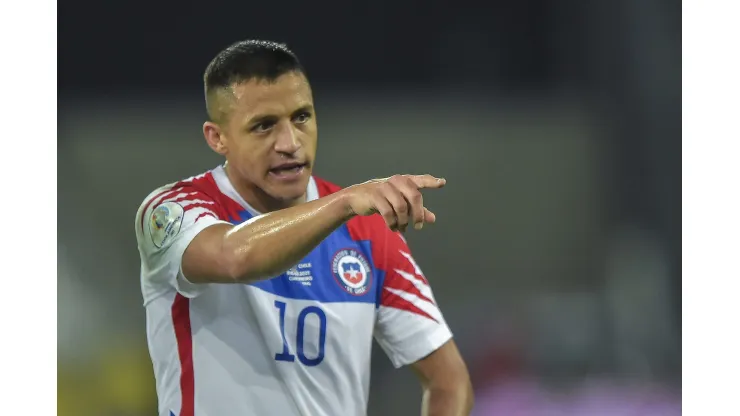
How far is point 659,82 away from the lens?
3529 millimetres

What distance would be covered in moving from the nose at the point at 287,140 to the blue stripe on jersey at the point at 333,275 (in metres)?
0.19

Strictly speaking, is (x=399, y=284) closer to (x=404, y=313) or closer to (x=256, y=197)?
(x=404, y=313)

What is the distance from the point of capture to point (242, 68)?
196 cm

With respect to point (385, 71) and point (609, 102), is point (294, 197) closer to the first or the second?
point (385, 71)

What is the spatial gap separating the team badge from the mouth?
9.2 inches

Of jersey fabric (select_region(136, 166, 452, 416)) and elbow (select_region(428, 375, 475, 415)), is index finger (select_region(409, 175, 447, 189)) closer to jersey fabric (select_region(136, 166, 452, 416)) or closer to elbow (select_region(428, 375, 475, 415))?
jersey fabric (select_region(136, 166, 452, 416))

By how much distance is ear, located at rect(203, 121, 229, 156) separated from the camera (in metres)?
2.04

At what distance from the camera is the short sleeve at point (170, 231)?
1.70 metres

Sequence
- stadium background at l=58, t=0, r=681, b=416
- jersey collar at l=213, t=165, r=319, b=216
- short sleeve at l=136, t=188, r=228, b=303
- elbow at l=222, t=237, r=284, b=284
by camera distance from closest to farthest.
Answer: elbow at l=222, t=237, r=284, b=284 < short sleeve at l=136, t=188, r=228, b=303 < jersey collar at l=213, t=165, r=319, b=216 < stadium background at l=58, t=0, r=681, b=416

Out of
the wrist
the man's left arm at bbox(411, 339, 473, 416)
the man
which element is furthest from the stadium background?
the wrist

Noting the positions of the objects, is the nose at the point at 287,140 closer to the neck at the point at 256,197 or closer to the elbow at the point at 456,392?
the neck at the point at 256,197

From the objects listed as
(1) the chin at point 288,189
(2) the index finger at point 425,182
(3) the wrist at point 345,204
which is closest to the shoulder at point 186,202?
(1) the chin at point 288,189

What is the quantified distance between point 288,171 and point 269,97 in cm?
18

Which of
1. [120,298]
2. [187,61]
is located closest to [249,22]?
[187,61]
